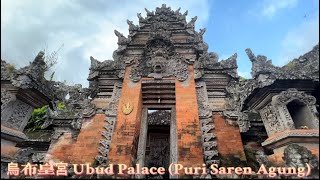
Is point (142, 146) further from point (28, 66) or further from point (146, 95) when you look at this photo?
point (28, 66)

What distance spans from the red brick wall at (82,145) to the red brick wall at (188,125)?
2.83 meters

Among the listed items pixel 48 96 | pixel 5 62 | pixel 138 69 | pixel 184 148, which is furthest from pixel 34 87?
pixel 184 148

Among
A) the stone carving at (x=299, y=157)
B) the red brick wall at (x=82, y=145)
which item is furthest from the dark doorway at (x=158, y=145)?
the stone carving at (x=299, y=157)

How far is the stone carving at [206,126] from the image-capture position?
24.4ft

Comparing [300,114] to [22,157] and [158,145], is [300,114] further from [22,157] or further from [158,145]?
[158,145]

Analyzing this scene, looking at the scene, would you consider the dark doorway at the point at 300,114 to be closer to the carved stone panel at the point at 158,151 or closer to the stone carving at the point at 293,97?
the stone carving at the point at 293,97

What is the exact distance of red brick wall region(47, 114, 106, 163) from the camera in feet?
26.0

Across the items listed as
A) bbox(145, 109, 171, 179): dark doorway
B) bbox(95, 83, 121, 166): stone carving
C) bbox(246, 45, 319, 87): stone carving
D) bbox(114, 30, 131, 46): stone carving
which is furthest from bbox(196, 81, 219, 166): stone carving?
bbox(145, 109, 171, 179): dark doorway

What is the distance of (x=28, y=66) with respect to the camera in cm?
695

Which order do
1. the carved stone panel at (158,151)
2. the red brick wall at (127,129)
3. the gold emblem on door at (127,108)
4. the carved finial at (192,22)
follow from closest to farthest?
the red brick wall at (127,129), the gold emblem on door at (127,108), the carved finial at (192,22), the carved stone panel at (158,151)

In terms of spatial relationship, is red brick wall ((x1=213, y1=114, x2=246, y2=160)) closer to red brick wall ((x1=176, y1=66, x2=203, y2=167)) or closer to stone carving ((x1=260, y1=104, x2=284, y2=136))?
red brick wall ((x1=176, y1=66, x2=203, y2=167))

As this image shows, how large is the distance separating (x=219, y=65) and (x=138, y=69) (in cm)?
333

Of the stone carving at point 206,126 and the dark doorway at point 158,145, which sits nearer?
the stone carving at point 206,126

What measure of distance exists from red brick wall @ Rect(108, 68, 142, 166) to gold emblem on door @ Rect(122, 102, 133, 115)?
87mm
